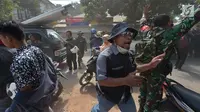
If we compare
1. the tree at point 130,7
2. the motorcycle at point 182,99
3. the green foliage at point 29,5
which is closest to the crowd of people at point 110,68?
the motorcycle at point 182,99

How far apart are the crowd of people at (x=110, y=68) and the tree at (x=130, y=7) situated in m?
13.9

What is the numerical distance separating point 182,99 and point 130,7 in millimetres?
16498

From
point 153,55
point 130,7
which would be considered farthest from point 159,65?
point 130,7

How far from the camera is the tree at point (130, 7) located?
55.0 feet

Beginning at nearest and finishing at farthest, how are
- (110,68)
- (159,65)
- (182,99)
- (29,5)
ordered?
(182,99)
(110,68)
(159,65)
(29,5)

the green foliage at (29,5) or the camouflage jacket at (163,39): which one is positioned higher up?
the green foliage at (29,5)

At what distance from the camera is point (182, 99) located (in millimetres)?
2146

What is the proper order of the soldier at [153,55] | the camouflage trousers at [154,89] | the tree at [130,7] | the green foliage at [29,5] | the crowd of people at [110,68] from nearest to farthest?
the crowd of people at [110,68] < the soldier at [153,55] < the camouflage trousers at [154,89] < the tree at [130,7] < the green foliage at [29,5]

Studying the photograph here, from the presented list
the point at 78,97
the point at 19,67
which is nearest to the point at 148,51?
the point at 19,67

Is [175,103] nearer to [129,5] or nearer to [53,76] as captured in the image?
[53,76]

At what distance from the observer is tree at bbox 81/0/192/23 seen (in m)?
16.8

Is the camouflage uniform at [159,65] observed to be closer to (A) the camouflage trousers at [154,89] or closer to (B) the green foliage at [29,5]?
(A) the camouflage trousers at [154,89]

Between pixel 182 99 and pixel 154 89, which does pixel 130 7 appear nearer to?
pixel 154 89

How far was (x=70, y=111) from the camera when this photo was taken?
431 cm
